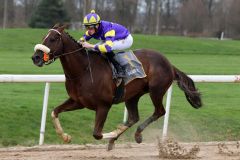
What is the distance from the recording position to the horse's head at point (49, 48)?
5891 millimetres

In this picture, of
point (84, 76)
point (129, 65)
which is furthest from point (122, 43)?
point (84, 76)

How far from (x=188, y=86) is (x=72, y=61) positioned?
2018 millimetres

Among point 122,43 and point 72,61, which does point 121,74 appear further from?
point 72,61

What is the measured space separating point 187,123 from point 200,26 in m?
53.8

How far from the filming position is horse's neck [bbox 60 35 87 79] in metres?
6.29

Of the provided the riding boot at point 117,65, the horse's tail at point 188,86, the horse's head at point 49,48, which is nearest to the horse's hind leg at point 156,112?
the horse's tail at point 188,86

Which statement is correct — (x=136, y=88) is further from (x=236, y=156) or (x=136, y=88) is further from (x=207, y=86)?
(x=207, y=86)

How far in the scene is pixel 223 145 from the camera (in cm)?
738

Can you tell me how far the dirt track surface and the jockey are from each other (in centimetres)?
104

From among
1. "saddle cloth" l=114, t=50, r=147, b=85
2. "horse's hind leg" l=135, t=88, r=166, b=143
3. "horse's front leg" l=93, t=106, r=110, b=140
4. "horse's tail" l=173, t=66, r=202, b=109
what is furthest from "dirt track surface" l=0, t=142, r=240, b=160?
"saddle cloth" l=114, t=50, r=147, b=85

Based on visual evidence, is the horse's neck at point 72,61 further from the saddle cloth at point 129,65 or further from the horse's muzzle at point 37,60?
the saddle cloth at point 129,65

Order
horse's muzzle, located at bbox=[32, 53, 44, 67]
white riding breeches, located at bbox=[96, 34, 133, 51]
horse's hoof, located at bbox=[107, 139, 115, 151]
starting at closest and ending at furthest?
horse's muzzle, located at bbox=[32, 53, 44, 67] < white riding breeches, located at bbox=[96, 34, 133, 51] < horse's hoof, located at bbox=[107, 139, 115, 151]

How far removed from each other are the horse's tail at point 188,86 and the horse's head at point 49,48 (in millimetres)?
1974

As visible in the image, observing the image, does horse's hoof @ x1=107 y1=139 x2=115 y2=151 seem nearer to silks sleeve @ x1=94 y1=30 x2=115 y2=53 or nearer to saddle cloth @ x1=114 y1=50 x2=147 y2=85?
saddle cloth @ x1=114 y1=50 x2=147 y2=85
